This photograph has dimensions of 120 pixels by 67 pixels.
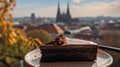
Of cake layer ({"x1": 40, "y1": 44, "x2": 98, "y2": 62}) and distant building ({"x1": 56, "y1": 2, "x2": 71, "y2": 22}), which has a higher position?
cake layer ({"x1": 40, "y1": 44, "x2": 98, "y2": 62})

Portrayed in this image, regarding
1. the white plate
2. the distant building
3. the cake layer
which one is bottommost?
the distant building

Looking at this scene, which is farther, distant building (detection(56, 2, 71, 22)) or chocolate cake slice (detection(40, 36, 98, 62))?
distant building (detection(56, 2, 71, 22))

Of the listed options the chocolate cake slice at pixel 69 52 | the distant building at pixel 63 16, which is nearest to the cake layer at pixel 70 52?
the chocolate cake slice at pixel 69 52

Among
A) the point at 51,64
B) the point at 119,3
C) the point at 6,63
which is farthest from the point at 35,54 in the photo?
the point at 119,3

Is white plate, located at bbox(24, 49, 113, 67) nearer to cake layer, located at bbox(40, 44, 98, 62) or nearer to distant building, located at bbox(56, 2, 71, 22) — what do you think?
cake layer, located at bbox(40, 44, 98, 62)

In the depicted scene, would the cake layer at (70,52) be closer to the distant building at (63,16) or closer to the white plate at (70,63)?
the white plate at (70,63)

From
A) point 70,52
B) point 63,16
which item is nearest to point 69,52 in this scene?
point 70,52

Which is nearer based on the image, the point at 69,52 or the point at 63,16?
the point at 69,52

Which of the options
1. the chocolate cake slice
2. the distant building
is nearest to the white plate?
the chocolate cake slice

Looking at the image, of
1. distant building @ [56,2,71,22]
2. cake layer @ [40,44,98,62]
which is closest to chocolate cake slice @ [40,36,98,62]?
cake layer @ [40,44,98,62]

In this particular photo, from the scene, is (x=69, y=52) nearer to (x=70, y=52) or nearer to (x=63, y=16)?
(x=70, y=52)

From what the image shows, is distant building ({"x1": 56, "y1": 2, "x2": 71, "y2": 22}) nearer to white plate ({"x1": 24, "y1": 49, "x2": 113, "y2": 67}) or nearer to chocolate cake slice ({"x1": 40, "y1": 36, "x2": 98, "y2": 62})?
white plate ({"x1": 24, "y1": 49, "x2": 113, "y2": 67})
